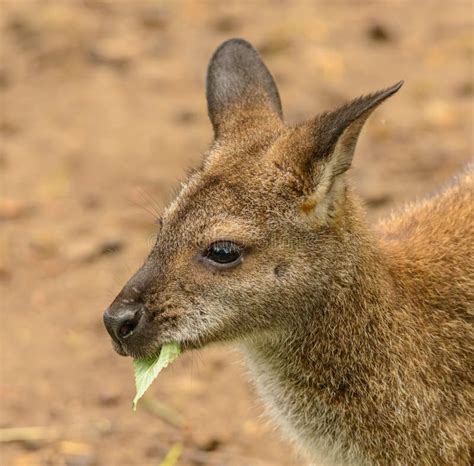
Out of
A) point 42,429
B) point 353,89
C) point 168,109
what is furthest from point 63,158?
point 42,429

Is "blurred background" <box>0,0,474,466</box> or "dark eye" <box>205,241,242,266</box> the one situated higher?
"dark eye" <box>205,241,242,266</box>

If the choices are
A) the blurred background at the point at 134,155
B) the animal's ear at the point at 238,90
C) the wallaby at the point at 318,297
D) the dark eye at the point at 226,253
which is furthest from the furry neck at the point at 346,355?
the animal's ear at the point at 238,90

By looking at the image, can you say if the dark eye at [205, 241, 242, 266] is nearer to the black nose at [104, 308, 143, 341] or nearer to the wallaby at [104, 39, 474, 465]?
the wallaby at [104, 39, 474, 465]

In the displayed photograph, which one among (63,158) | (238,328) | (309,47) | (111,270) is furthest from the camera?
(309,47)

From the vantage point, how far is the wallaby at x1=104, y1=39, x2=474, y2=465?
5.07 metres

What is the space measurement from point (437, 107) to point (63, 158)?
10.2 ft

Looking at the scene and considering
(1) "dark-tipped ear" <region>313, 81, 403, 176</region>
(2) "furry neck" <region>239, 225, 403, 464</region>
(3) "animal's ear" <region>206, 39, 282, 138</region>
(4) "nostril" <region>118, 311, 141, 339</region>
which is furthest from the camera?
(3) "animal's ear" <region>206, 39, 282, 138</region>

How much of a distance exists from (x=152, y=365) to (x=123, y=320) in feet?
1.00

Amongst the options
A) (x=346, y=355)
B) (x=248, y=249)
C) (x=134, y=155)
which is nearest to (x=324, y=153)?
(x=248, y=249)

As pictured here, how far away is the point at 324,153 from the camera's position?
5.03 metres

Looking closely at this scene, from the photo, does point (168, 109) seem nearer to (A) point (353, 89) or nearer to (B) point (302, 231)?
(A) point (353, 89)

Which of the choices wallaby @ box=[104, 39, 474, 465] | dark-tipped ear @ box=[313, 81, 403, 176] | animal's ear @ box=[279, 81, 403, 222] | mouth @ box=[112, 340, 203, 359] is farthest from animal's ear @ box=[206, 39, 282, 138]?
mouth @ box=[112, 340, 203, 359]

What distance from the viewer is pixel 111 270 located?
837cm

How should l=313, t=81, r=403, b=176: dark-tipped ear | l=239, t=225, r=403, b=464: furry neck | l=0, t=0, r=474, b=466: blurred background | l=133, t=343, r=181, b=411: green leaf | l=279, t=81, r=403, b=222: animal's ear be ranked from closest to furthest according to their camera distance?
l=313, t=81, r=403, b=176: dark-tipped ear, l=279, t=81, r=403, b=222: animal's ear, l=133, t=343, r=181, b=411: green leaf, l=239, t=225, r=403, b=464: furry neck, l=0, t=0, r=474, b=466: blurred background
